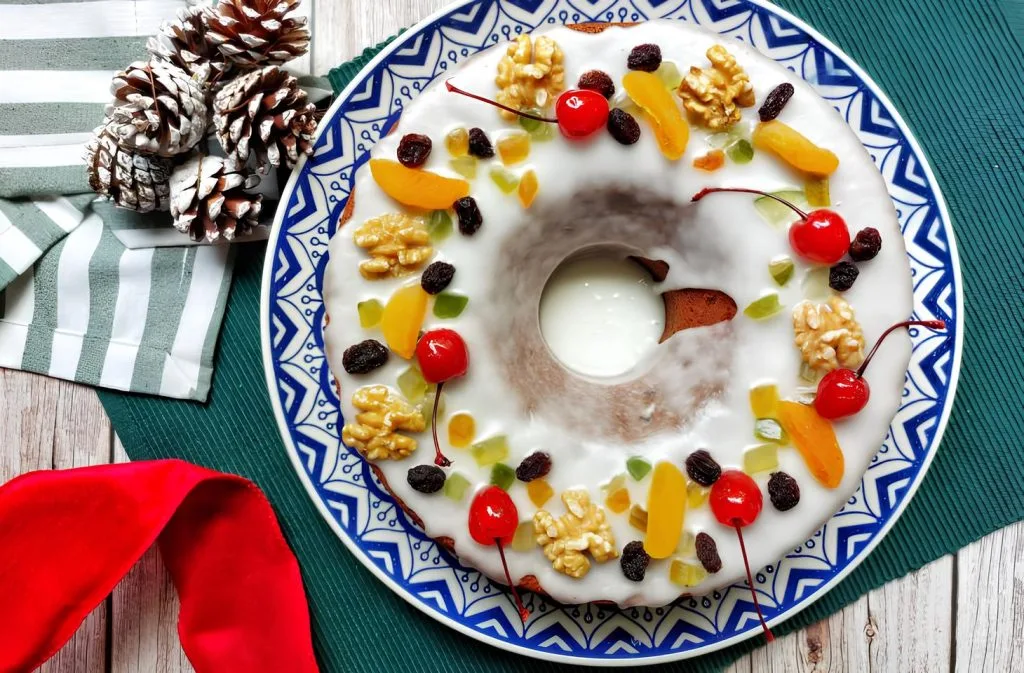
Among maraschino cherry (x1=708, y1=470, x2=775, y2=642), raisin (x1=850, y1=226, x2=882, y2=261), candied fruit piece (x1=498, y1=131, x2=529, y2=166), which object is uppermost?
raisin (x1=850, y1=226, x2=882, y2=261)

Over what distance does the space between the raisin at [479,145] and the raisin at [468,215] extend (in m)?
0.10

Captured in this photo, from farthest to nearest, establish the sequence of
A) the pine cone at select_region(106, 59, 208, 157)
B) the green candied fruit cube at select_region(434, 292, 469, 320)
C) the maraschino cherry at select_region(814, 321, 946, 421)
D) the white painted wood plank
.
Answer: the white painted wood plank, the pine cone at select_region(106, 59, 208, 157), the green candied fruit cube at select_region(434, 292, 469, 320), the maraschino cherry at select_region(814, 321, 946, 421)

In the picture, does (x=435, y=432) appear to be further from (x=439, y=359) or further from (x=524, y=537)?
(x=524, y=537)

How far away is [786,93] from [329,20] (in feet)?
4.11

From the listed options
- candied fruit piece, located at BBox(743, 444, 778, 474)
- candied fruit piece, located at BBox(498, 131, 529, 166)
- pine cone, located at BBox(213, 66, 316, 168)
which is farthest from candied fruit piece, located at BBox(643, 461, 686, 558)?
pine cone, located at BBox(213, 66, 316, 168)

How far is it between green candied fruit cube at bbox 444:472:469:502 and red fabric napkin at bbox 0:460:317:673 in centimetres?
64

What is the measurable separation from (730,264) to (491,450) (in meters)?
0.69

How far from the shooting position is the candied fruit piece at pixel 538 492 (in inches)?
67.3

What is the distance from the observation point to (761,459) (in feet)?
5.49

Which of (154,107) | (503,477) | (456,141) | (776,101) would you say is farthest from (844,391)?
(154,107)

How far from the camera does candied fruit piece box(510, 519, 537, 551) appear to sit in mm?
1698

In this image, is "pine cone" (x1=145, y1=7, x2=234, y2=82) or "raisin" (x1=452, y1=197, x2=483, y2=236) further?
"pine cone" (x1=145, y1=7, x2=234, y2=82)

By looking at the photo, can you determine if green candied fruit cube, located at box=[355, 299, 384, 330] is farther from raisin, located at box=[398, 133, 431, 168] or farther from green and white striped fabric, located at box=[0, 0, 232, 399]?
green and white striped fabric, located at box=[0, 0, 232, 399]

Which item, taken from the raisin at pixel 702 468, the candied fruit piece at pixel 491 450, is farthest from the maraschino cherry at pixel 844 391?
the candied fruit piece at pixel 491 450
